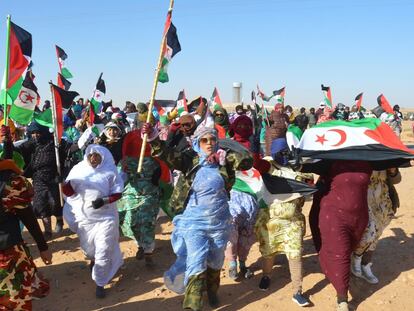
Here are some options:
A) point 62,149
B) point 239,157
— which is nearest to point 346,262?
point 239,157

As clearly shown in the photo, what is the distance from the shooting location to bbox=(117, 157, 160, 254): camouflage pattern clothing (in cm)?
553

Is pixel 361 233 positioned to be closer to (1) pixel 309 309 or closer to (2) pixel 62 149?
(1) pixel 309 309

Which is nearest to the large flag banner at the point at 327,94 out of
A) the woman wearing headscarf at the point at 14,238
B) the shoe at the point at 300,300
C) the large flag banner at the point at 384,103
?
the large flag banner at the point at 384,103

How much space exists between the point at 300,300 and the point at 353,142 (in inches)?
70.0

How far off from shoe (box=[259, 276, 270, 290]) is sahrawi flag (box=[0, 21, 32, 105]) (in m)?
3.94

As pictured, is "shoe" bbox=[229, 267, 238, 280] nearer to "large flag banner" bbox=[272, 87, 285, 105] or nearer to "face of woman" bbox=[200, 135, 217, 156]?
"face of woman" bbox=[200, 135, 217, 156]

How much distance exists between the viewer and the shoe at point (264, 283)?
4.93m

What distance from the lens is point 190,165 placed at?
430cm

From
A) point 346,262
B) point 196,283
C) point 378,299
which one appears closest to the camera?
point 196,283

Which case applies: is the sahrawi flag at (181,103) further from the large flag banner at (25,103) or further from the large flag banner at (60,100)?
the large flag banner at (25,103)

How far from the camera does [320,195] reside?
483cm

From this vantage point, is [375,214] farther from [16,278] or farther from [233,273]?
[16,278]

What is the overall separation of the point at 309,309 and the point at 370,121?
217cm

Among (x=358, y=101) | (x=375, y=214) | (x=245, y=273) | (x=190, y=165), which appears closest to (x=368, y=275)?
(x=375, y=214)
